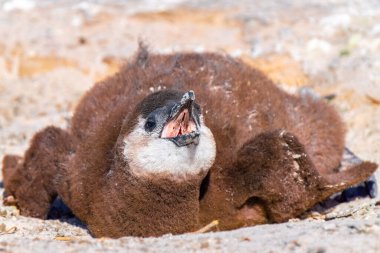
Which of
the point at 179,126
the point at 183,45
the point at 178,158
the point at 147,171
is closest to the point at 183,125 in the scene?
the point at 179,126

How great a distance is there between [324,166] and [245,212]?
1.62 metres

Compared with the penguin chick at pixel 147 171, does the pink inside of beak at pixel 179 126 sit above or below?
above

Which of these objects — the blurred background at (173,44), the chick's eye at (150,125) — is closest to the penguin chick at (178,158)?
the chick's eye at (150,125)

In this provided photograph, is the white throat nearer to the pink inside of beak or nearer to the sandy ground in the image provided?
the pink inside of beak

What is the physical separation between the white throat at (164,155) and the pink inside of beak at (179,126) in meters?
0.08

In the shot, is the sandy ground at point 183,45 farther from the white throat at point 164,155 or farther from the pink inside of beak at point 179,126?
the pink inside of beak at point 179,126

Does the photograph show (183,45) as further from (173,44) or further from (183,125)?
(183,125)

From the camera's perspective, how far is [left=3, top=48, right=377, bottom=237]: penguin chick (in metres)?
6.32

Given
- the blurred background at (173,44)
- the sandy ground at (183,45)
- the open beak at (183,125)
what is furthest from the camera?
the blurred background at (173,44)

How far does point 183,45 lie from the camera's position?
12609mm

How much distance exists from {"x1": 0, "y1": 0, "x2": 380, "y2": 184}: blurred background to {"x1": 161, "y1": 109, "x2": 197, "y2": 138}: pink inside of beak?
3697 mm

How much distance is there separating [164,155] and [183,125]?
1.20 feet

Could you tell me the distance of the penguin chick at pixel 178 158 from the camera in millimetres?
6324

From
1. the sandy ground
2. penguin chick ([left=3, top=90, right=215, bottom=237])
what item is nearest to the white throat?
penguin chick ([left=3, top=90, right=215, bottom=237])
